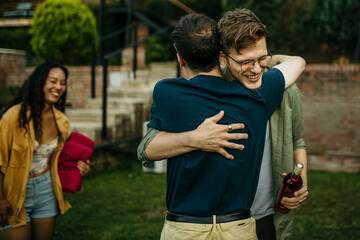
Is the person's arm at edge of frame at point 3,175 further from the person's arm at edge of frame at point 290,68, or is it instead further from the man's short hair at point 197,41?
the person's arm at edge of frame at point 290,68

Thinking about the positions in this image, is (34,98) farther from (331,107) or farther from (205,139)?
(331,107)

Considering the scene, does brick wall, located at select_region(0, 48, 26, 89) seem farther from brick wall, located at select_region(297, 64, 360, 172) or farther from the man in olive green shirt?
the man in olive green shirt

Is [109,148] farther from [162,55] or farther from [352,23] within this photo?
[352,23]

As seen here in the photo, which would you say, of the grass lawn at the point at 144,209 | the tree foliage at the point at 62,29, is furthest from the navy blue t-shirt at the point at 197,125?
the tree foliage at the point at 62,29

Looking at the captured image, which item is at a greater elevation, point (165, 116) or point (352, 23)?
point (352, 23)

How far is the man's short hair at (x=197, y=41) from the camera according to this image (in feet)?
5.14

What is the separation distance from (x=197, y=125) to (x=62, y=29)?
944 centimetres

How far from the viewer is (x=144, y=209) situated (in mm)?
4711

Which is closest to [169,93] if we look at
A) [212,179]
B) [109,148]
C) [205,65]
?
[205,65]

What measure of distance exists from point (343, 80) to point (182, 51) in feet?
21.4

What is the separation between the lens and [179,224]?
1615 millimetres

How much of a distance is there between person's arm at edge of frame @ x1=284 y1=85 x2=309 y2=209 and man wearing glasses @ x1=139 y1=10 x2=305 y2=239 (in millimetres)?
314

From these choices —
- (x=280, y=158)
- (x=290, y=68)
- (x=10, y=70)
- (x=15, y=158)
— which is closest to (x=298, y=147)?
(x=280, y=158)

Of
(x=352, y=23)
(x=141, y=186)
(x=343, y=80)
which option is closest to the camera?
(x=141, y=186)
